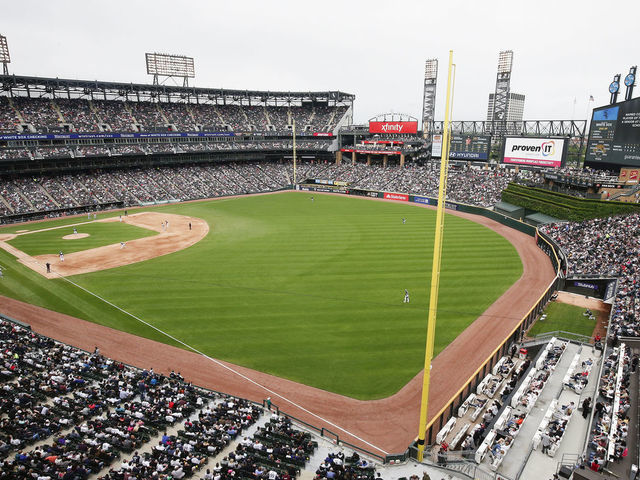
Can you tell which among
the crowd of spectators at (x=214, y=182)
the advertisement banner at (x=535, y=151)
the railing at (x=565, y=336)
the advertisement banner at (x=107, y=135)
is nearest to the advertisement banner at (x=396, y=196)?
the crowd of spectators at (x=214, y=182)

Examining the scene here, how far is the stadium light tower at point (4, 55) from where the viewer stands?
59.9 meters

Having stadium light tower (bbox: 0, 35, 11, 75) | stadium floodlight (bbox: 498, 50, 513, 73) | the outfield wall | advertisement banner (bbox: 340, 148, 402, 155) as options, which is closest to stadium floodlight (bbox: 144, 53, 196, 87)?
stadium light tower (bbox: 0, 35, 11, 75)

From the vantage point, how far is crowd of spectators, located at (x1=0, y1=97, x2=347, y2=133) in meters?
62.7

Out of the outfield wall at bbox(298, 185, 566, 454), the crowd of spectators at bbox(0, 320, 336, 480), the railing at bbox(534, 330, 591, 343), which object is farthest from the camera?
the railing at bbox(534, 330, 591, 343)

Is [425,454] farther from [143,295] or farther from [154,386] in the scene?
[143,295]

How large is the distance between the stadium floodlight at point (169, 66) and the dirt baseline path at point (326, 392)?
2543 inches

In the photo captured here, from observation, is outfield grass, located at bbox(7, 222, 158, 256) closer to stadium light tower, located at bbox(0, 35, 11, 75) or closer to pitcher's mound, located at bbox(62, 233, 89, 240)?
pitcher's mound, located at bbox(62, 233, 89, 240)

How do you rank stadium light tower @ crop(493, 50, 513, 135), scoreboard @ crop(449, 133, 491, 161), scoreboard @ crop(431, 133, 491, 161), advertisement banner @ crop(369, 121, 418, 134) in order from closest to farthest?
scoreboard @ crop(431, 133, 491, 161), scoreboard @ crop(449, 133, 491, 161), stadium light tower @ crop(493, 50, 513, 135), advertisement banner @ crop(369, 121, 418, 134)

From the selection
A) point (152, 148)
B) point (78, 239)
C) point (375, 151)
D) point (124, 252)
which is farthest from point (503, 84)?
point (78, 239)

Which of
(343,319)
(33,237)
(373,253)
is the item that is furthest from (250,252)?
(33,237)

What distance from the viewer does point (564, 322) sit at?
2402cm

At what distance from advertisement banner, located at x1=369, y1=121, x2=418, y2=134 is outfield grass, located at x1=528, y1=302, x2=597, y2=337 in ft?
198

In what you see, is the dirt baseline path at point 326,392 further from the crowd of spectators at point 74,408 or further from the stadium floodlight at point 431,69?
the stadium floodlight at point 431,69

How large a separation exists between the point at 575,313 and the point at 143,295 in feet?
93.4
